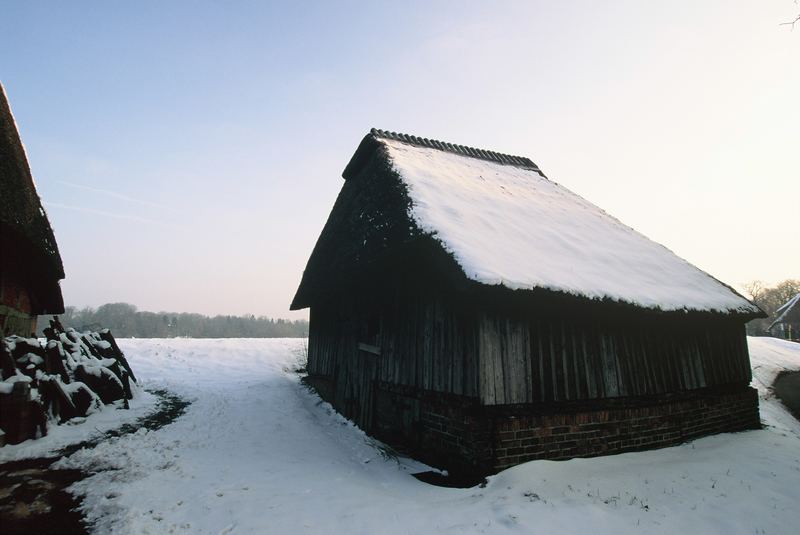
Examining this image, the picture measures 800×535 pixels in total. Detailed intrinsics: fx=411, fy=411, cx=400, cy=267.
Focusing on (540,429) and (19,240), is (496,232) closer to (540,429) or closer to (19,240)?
(540,429)

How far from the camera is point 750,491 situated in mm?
5465

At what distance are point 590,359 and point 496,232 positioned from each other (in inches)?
100

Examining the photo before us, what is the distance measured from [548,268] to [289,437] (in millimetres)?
5737

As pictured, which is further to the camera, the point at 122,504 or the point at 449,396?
the point at 449,396

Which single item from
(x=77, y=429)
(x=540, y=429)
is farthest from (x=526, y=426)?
(x=77, y=429)

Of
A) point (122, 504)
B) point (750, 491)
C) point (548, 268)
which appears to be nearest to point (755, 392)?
point (750, 491)

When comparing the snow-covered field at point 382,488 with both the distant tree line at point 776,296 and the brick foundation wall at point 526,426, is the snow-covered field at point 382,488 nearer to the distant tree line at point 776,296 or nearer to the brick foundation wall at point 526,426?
the brick foundation wall at point 526,426

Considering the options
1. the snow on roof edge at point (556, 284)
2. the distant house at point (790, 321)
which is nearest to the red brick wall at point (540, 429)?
the snow on roof edge at point (556, 284)

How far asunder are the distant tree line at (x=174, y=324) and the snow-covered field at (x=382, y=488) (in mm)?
76695

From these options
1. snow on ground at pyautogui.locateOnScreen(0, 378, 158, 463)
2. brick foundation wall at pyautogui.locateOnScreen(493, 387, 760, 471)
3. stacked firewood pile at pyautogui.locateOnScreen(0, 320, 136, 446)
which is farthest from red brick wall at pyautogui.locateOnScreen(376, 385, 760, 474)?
stacked firewood pile at pyautogui.locateOnScreen(0, 320, 136, 446)

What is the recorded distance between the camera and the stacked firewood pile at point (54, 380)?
563cm

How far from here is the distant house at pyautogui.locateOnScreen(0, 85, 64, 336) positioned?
17.0ft

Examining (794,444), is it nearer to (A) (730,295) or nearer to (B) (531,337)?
(A) (730,295)

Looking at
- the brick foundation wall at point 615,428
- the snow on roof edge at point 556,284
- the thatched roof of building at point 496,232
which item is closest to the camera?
the snow on roof edge at point 556,284
